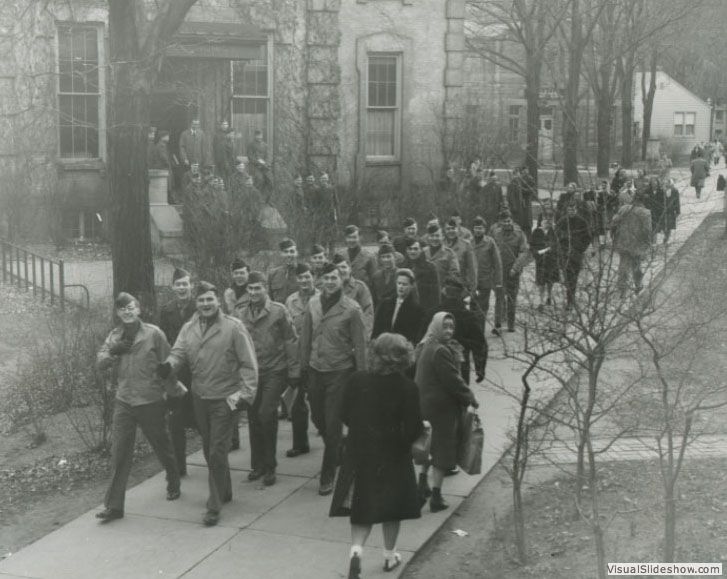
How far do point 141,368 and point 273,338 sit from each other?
130cm

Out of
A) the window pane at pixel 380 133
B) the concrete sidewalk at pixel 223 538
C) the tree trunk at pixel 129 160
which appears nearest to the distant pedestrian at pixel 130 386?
the concrete sidewalk at pixel 223 538

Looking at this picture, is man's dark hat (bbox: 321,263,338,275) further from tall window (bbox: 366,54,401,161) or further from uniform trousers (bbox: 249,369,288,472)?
tall window (bbox: 366,54,401,161)

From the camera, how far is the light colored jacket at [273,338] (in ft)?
30.6

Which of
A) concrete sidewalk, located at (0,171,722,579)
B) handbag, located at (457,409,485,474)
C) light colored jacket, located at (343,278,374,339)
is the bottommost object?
concrete sidewalk, located at (0,171,722,579)

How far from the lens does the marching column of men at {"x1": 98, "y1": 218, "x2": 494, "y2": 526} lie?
8445mm

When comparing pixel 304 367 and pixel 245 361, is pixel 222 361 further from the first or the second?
pixel 304 367

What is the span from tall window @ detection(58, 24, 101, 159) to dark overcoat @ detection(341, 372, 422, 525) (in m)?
16.8

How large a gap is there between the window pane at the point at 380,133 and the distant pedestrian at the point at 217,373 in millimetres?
19067

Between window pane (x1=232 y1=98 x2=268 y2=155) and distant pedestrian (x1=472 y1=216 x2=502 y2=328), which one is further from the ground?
window pane (x1=232 y1=98 x2=268 y2=155)

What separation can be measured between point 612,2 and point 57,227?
800 inches

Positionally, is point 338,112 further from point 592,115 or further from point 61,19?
point 592,115

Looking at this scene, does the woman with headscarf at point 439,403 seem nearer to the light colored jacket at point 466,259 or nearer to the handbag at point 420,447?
the handbag at point 420,447

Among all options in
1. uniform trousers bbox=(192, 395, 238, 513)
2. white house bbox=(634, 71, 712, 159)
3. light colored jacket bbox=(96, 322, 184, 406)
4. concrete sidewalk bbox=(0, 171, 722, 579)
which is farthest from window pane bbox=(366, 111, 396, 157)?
white house bbox=(634, 71, 712, 159)

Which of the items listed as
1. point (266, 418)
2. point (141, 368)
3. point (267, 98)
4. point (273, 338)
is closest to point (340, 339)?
point (273, 338)
